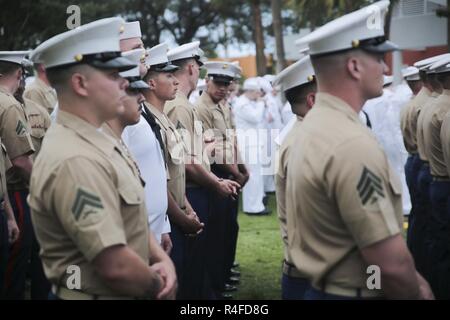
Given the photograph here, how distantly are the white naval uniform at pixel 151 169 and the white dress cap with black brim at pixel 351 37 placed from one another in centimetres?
155

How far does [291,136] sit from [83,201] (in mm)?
1578

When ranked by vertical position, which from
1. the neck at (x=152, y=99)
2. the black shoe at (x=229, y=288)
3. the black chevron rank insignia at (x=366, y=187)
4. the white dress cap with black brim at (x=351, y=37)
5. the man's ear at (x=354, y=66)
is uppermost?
the white dress cap with black brim at (x=351, y=37)

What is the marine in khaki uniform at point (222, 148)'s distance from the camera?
7.37 metres

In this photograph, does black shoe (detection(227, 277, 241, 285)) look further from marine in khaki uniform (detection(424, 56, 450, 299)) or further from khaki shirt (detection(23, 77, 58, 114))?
khaki shirt (detection(23, 77, 58, 114))

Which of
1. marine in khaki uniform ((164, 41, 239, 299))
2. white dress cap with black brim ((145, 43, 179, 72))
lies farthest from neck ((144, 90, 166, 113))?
marine in khaki uniform ((164, 41, 239, 299))

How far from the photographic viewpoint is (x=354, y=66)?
9.72 feet

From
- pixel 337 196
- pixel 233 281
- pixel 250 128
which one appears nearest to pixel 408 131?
pixel 233 281

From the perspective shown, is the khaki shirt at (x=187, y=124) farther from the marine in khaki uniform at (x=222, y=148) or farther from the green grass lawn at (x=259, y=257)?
the green grass lawn at (x=259, y=257)

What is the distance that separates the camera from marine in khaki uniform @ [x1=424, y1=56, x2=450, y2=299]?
598cm

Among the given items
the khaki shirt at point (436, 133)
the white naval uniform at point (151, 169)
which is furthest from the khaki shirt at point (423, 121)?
the white naval uniform at point (151, 169)

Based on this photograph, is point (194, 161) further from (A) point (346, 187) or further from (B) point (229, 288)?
(A) point (346, 187)
